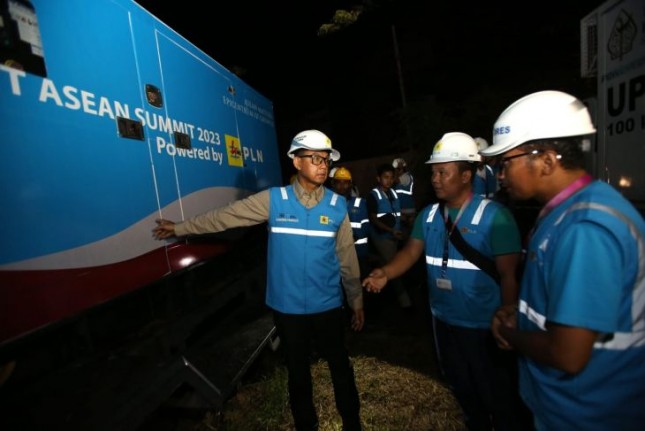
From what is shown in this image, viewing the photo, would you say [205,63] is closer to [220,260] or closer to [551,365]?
[220,260]

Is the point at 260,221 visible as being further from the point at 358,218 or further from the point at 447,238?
the point at 358,218

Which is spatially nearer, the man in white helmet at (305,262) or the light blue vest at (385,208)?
the man in white helmet at (305,262)

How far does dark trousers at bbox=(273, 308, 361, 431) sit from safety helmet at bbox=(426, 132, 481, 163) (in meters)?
1.28

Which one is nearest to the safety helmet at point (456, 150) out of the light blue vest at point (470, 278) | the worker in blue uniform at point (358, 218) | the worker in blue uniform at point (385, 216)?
the light blue vest at point (470, 278)

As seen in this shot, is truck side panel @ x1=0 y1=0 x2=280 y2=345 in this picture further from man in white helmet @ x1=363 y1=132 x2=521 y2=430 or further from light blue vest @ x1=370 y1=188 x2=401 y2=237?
light blue vest @ x1=370 y1=188 x2=401 y2=237

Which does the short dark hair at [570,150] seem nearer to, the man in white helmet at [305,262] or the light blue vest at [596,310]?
the light blue vest at [596,310]

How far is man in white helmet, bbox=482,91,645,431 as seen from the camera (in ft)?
3.47

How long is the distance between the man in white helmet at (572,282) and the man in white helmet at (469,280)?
0.63 meters

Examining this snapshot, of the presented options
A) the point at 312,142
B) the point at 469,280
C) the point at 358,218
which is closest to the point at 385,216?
the point at 358,218

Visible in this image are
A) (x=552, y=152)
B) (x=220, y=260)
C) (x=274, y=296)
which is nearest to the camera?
(x=552, y=152)

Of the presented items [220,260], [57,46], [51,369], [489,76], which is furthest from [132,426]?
[489,76]

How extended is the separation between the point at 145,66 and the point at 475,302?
2437 millimetres

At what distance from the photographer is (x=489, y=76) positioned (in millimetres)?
13336

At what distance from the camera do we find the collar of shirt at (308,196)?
2514 millimetres
